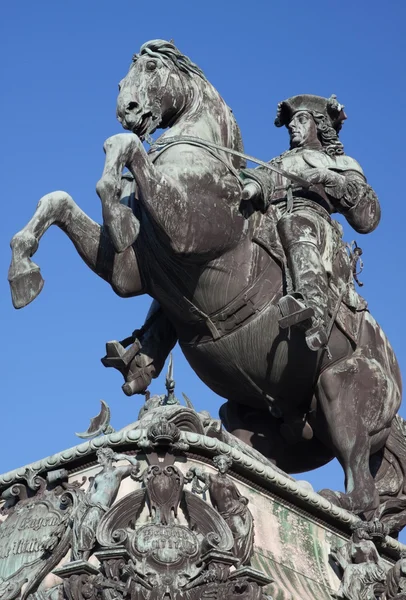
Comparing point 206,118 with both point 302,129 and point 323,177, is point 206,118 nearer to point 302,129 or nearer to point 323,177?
point 323,177

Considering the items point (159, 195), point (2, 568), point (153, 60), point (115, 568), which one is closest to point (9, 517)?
point (2, 568)

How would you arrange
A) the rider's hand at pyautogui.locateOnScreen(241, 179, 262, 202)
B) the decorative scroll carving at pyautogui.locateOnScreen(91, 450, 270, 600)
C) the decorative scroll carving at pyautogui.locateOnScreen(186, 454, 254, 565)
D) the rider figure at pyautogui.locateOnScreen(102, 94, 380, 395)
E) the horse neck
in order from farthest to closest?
the horse neck
the rider's hand at pyautogui.locateOnScreen(241, 179, 262, 202)
the rider figure at pyautogui.locateOnScreen(102, 94, 380, 395)
the decorative scroll carving at pyautogui.locateOnScreen(186, 454, 254, 565)
the decorative scroll carving at pyautogui.locateOnScreen(91, 450, 270, 600)

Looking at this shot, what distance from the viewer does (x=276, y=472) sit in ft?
51.5

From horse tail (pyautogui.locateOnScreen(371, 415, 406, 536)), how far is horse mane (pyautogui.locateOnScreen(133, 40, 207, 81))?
152 inches

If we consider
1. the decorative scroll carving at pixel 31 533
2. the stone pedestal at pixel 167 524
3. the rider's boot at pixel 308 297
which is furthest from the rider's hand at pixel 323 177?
the decorative scroll carving at pixel 31 533

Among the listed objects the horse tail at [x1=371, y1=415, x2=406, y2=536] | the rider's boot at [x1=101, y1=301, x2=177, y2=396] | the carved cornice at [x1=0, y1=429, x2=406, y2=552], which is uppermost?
the rider's boot at [x1=101, y1=301, x2=177, y2=396]

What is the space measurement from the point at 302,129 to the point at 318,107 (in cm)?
32

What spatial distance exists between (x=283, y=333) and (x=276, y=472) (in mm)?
1520

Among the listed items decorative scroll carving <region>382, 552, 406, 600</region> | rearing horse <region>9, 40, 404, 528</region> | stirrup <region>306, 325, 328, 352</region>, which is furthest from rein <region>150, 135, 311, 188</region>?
decorative scroll carving <region>382, 552, 406, 600</region>

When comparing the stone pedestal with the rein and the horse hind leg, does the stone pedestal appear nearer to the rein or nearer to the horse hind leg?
the horse hind leg

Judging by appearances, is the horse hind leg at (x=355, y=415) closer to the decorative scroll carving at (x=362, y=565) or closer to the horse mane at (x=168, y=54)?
the decorative scroll carving at (x=362, y=565)

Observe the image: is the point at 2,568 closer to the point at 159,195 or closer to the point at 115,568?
the point at 115,568

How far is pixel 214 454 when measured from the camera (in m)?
15.0

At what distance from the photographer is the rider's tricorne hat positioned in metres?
18.9
